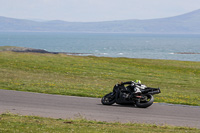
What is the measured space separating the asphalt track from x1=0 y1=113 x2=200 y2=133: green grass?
3.24ft

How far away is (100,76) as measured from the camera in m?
31.7

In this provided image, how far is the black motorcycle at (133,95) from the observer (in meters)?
16.1

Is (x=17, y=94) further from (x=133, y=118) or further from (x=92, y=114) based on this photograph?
(x=133, y=118)

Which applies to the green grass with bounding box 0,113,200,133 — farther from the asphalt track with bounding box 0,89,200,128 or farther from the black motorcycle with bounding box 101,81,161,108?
the black motorcycle with bounding box 101,81,161,108

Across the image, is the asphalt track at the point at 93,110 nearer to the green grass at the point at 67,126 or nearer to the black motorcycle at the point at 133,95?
the black motorcycle at the point at 133,95

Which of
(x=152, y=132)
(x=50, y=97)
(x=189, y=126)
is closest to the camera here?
(x=152, y=132)

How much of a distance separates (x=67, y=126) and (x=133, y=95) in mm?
5844

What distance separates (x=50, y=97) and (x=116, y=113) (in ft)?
16.8

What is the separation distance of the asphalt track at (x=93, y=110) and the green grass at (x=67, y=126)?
99 centimetres

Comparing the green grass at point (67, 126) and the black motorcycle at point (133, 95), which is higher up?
the black motorcycle at point (133, 95)

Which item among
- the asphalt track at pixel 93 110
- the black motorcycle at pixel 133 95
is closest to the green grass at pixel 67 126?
the asphalt track at pixel 93 110

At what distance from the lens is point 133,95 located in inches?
639

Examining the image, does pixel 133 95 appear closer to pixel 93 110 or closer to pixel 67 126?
pixel 93 110

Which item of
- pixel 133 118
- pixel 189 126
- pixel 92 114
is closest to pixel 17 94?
pixel 92 114
